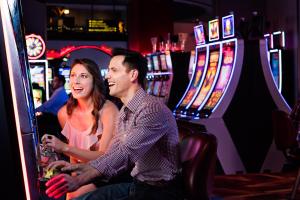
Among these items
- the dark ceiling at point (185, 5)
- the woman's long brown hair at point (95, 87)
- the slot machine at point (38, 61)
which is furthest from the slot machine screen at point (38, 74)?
the dark ceiling at point (185, 5)

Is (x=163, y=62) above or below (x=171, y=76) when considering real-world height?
above

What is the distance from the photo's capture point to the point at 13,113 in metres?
0.81

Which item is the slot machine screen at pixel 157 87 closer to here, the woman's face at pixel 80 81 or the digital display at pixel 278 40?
the digital display at pixel 278 40

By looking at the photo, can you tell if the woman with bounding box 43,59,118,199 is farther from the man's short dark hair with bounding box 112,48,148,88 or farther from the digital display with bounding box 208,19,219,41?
the digital display with bounding box 208,19,219,41

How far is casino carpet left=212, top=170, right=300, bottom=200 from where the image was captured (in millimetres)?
4613

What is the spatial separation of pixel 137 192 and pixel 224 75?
4.05 m

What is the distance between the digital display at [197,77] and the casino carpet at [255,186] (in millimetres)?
1418

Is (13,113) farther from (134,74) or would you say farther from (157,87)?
(157,87)

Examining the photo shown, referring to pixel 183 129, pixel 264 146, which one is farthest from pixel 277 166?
pixel 183 129

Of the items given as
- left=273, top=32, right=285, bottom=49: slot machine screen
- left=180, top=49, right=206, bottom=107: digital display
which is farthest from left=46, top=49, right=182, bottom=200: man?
left=273, top=32, right=285, bottom=49: slot machine screen

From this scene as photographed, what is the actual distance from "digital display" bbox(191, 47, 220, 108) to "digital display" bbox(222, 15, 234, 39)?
0.29 metres

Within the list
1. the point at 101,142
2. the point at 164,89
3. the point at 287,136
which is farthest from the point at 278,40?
the point at 101,142

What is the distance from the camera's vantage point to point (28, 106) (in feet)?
2.98

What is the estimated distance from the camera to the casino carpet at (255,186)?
15.1ft
